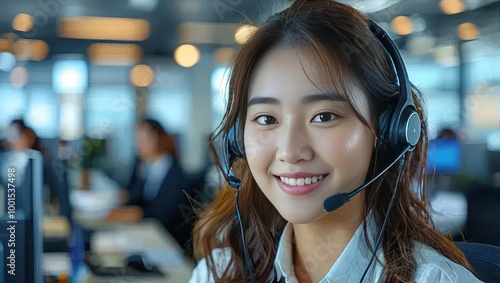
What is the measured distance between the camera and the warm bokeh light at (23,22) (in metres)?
5.09

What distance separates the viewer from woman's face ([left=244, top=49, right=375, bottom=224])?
0.84m

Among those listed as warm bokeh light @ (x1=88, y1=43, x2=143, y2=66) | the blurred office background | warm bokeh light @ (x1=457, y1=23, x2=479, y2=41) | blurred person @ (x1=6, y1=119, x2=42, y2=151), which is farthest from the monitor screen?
warm bokeh light @ (x1=88, y1=43, x2=143, y2=66)

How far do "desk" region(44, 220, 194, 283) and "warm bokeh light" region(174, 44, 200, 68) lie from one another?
2916mm

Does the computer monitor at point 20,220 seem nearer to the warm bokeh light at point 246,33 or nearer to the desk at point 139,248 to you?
the warm bokeh light at point 246,33

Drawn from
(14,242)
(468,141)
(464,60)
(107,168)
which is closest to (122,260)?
(14,242)

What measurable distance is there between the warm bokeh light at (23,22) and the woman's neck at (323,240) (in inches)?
182

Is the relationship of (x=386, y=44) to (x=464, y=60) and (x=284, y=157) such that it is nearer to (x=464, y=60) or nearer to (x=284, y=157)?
(x=284, y=157)

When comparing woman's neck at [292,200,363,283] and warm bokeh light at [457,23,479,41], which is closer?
woman's neck at [292,200,363,283]

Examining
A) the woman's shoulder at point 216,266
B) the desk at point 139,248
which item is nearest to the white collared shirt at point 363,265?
the woman's shoulder at point 216,266

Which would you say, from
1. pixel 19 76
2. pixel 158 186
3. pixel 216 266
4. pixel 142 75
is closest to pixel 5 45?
pixel 19 76

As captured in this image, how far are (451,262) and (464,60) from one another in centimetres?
338

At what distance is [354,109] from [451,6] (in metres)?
3.72

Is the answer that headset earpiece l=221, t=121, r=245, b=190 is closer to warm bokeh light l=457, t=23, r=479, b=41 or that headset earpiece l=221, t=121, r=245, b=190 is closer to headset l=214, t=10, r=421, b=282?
headset l=214, t=10, r=421, b=282

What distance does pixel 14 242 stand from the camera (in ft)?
2.63
